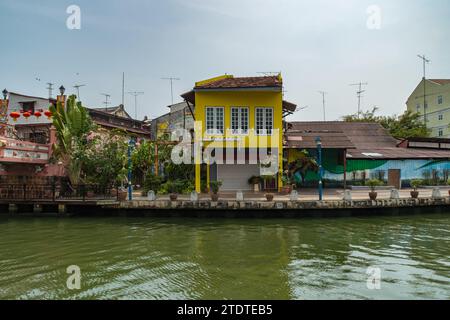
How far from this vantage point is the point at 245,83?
61.2 feet

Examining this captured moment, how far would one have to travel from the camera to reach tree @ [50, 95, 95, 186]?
17.4 metres

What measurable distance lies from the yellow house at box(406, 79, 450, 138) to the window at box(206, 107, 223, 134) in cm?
3279

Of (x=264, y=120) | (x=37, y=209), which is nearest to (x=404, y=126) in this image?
(x=264, y=120)

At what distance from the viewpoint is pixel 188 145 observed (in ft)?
66.0

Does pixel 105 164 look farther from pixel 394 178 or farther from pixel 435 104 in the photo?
pixel 435 104

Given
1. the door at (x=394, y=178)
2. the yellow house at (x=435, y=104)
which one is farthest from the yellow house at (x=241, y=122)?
the yellow house at (x=435, y=104)

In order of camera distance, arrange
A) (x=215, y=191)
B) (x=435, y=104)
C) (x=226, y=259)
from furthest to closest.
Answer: (x=435, y=104) < (x=215, y=191) < (x=226, y=259)

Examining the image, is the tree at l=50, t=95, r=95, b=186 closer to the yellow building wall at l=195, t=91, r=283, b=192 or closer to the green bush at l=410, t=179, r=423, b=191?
the yellow building wall at l=195, t=91, r=283, b=192

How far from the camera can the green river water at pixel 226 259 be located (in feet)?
21.1

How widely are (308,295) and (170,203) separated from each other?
10.3m

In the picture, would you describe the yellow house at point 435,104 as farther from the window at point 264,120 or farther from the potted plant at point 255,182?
the potted plant at point 255,182

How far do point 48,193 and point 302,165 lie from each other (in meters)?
15.7

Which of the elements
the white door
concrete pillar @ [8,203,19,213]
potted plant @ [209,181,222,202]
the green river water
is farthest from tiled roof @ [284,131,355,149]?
concrete pillar @ [8,203,19,213]

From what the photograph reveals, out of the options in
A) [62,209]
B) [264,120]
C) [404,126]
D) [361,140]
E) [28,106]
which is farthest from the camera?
[404,126]
